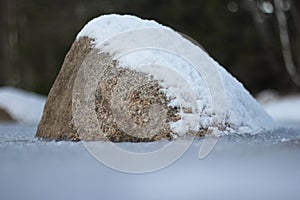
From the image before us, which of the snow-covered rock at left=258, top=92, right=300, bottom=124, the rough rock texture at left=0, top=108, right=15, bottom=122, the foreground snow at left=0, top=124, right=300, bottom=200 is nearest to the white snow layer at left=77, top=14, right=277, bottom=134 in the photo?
the foreground snow at left=0, top=124, right=300, bottom=200

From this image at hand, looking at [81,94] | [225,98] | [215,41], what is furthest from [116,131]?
[215,41]

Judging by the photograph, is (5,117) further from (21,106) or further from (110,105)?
(110,105)

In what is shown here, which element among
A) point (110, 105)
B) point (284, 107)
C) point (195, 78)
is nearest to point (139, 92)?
point (110, 105)

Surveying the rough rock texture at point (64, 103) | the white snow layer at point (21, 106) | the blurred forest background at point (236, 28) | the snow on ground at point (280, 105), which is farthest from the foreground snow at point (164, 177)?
the blurred forest background at point (236, 28)

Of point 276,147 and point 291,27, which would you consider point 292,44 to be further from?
point 276,147

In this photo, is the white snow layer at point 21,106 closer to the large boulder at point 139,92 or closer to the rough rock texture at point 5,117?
the rough rock texture at point 5,117
